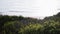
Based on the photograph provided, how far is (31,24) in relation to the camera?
2.81 metres

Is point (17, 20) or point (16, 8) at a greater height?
point (16, 8)

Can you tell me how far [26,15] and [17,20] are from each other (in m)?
0.25

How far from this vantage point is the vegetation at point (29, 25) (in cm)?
269

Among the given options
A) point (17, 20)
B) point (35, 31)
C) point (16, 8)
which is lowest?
point (35, 31)

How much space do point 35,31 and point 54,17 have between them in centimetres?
48

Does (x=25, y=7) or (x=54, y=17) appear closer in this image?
(x=54, y=17)

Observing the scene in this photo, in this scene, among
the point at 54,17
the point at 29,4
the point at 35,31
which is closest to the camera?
the point at 35,31

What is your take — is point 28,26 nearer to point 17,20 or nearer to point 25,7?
point 17,20

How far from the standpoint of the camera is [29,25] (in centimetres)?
279

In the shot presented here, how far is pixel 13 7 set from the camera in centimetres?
312

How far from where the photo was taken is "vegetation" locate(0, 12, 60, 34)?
269 centimetres

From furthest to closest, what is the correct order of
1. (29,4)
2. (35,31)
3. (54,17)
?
(29,4), (54,17), (35,31)

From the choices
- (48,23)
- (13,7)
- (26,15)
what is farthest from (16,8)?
(48,23)

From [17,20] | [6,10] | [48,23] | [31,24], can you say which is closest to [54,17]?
[48,23]
